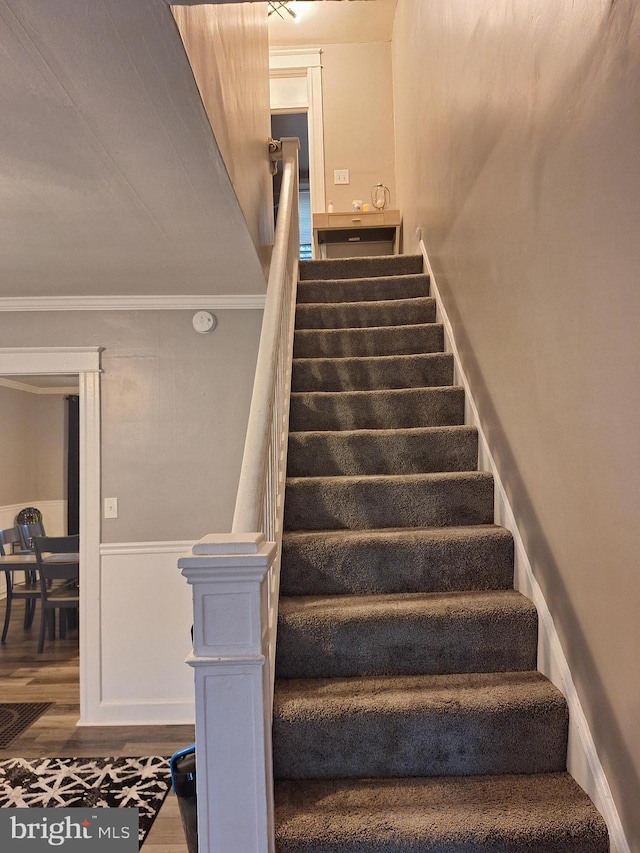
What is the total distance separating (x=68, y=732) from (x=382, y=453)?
2.09 metres

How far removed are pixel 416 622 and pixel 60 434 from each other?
6.00 meters

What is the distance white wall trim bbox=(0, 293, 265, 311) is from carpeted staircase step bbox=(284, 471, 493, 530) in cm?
135

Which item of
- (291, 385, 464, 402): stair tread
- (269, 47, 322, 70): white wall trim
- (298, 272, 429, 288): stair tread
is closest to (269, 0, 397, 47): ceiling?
(269, 47, 322, 70): white wall trim

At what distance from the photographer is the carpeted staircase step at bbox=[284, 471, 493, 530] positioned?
8.02 ft

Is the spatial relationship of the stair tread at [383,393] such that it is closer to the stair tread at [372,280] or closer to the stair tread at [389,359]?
the stair tread at [389,359]

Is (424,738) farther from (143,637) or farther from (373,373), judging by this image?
(143,637)

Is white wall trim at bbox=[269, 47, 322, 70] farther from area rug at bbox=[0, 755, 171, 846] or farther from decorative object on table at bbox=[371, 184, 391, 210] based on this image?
area rug at bbox=[0, 755, 171, 846]

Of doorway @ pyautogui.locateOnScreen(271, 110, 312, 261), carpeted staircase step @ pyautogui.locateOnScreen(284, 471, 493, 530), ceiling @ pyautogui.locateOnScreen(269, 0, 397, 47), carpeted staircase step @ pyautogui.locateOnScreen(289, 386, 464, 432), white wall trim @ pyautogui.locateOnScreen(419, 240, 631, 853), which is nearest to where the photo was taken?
white wall trim @ pyautogui.locateOnScreen(419, 240, 631, 853)

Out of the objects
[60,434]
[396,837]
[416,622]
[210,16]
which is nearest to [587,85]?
[210,16]

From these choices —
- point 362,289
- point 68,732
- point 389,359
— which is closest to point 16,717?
point 68,732

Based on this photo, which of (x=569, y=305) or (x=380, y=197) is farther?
(x=380, y=197)

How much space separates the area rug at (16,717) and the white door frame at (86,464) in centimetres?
31

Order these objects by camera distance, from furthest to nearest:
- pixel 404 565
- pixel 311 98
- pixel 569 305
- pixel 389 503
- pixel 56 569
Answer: pixel 311 98 < pixel 56 569 < pixel 389 503 < pixel 404 565 < pixel 569 305

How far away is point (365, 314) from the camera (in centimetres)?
363
